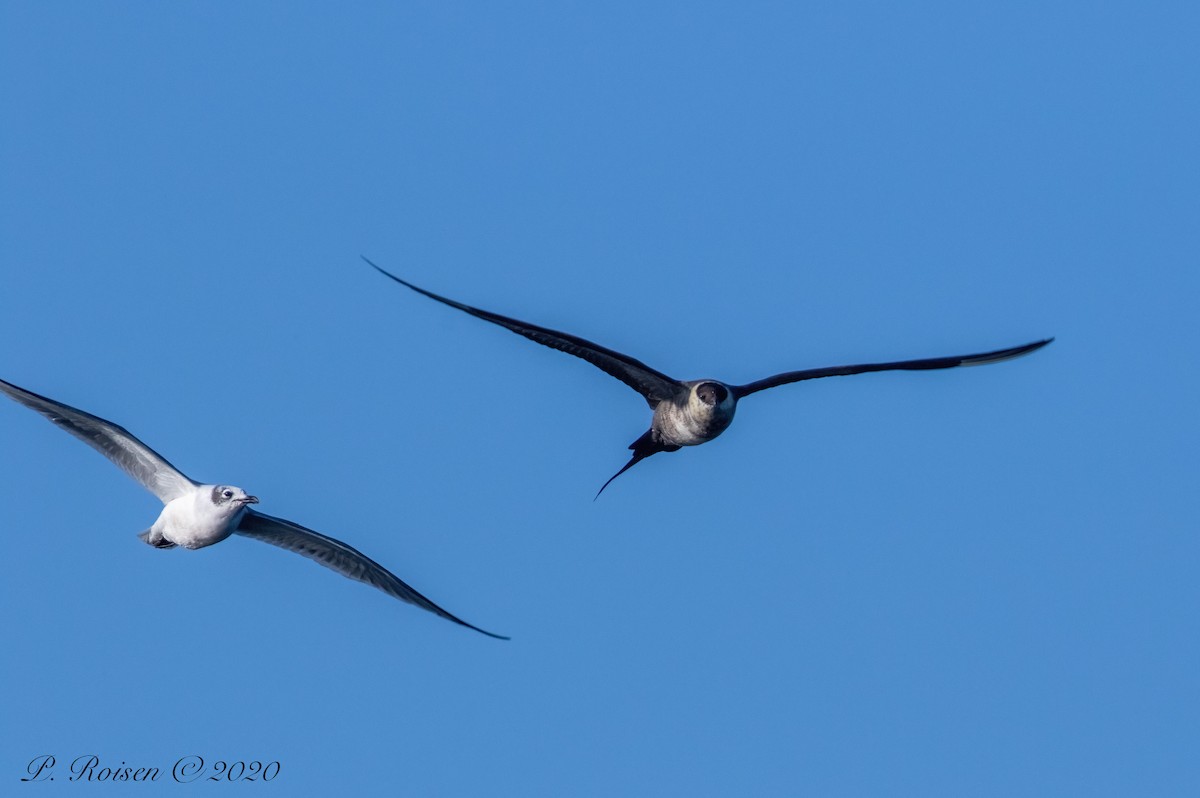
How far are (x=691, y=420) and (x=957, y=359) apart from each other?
11.3 feet

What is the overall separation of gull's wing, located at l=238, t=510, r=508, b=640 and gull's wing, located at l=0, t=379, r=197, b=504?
36.9 inches

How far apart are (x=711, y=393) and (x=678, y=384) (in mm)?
752

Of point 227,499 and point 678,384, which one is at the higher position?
point 678,384

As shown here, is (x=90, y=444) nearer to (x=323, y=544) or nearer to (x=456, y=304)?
(x=323, y=544)

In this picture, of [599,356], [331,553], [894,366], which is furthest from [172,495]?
[894,366]

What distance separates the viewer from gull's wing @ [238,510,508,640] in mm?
19469

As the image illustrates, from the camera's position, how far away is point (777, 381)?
1906cm

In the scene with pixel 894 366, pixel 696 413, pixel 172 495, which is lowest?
pixel 172 495

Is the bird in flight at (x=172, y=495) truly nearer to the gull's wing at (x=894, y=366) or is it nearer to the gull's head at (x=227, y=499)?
the gull's head at (x=227, y=499)

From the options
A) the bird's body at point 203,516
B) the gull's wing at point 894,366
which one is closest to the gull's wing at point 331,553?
the bird's body at point 203,516

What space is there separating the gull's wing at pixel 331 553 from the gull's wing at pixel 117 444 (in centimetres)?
94

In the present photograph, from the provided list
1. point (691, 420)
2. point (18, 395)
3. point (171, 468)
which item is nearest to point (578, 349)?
point (691, 420)

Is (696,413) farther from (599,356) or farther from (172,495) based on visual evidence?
(172,495)

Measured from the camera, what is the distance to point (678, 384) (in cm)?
1906
